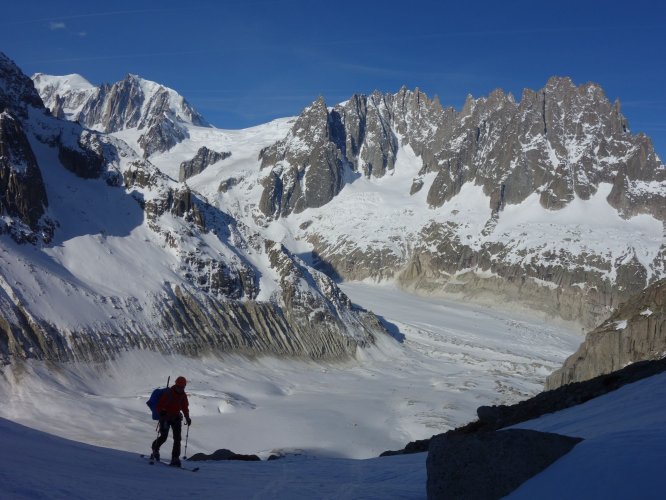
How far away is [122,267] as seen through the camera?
81.7 meters

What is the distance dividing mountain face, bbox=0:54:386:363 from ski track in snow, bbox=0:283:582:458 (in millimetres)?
2931

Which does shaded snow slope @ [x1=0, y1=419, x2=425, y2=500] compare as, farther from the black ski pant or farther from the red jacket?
the red jacket

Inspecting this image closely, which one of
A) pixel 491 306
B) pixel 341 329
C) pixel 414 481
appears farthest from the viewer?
pixel 491 306

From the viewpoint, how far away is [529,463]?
10102mm

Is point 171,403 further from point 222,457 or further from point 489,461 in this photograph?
point 489,461

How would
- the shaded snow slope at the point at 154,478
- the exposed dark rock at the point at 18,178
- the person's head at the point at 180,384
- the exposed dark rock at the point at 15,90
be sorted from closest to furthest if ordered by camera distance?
the shaded snow slope at the point at 154,478, the person's head at the point at 180,384, the exposed dark rock at the point at 18,178, the exposed dark rock at the point at 15,90

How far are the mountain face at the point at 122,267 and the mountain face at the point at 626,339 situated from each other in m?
46.4

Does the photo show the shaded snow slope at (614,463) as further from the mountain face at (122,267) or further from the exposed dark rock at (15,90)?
the exposed dark rock at (15,90)

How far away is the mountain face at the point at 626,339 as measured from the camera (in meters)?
51.3

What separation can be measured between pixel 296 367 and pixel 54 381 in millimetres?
39638

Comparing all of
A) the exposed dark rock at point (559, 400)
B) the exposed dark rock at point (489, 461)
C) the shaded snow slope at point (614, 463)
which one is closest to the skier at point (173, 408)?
the exposed dark rock at point (489, 461)

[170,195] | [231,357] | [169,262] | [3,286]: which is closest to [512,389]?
[231,357]

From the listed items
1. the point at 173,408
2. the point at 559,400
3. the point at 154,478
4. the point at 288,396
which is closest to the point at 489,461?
the point at 154,478

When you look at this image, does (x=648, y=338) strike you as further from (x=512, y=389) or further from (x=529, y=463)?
(x=529, y=463)
